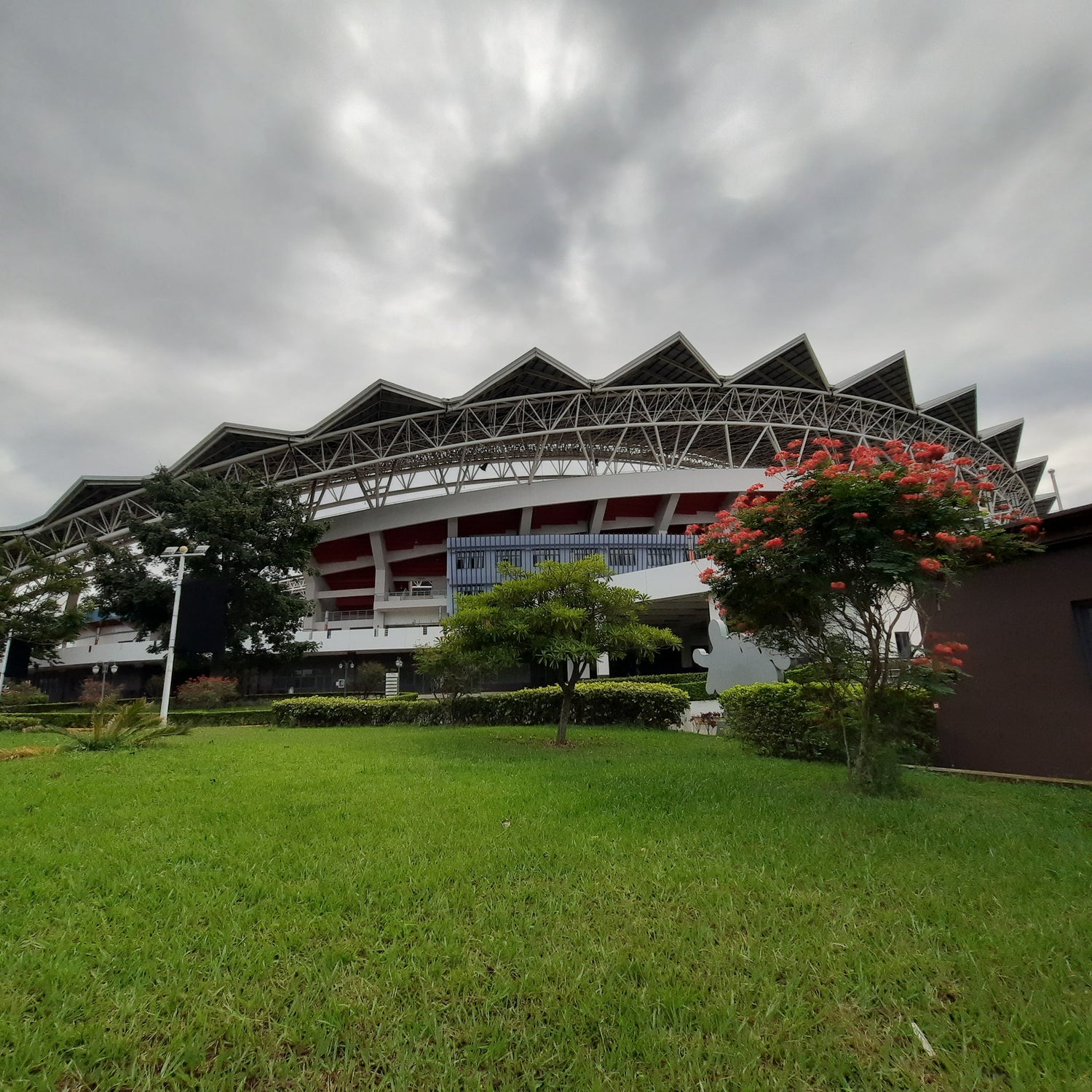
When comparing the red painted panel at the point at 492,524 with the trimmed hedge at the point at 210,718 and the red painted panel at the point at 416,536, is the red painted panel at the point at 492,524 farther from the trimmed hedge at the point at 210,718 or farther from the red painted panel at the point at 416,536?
the trimmed hedge at the point at 210,718

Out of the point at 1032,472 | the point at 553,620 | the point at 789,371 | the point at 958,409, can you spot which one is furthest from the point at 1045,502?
the point at 553,620

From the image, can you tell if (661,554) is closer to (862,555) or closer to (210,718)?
→ (210,718)

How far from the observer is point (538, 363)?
38.5 metres

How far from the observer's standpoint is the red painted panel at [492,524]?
43.5 metres

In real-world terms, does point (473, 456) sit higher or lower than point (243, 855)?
higher

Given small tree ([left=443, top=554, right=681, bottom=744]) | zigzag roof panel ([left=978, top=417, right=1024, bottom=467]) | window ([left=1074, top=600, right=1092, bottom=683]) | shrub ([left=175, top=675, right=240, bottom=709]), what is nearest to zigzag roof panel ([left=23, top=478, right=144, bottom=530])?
shrub ([left=175, top=675, right=240, bottom=709])

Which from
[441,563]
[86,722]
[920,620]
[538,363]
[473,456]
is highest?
[538,363]

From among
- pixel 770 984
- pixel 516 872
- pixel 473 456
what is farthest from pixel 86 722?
pixel 473 456

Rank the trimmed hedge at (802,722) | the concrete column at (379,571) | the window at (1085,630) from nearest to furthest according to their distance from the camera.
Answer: the window at (1085,630)
the trimmed hedge at (802,722)
the concrete column at (379,571)

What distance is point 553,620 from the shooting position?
11.4 metres

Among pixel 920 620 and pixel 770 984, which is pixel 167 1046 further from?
pixel 920 620

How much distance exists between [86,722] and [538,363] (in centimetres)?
2838

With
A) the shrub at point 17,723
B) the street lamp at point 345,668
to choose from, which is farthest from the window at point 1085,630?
the street lamp at point 345,668

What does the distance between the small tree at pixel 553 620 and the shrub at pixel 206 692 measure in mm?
18253
